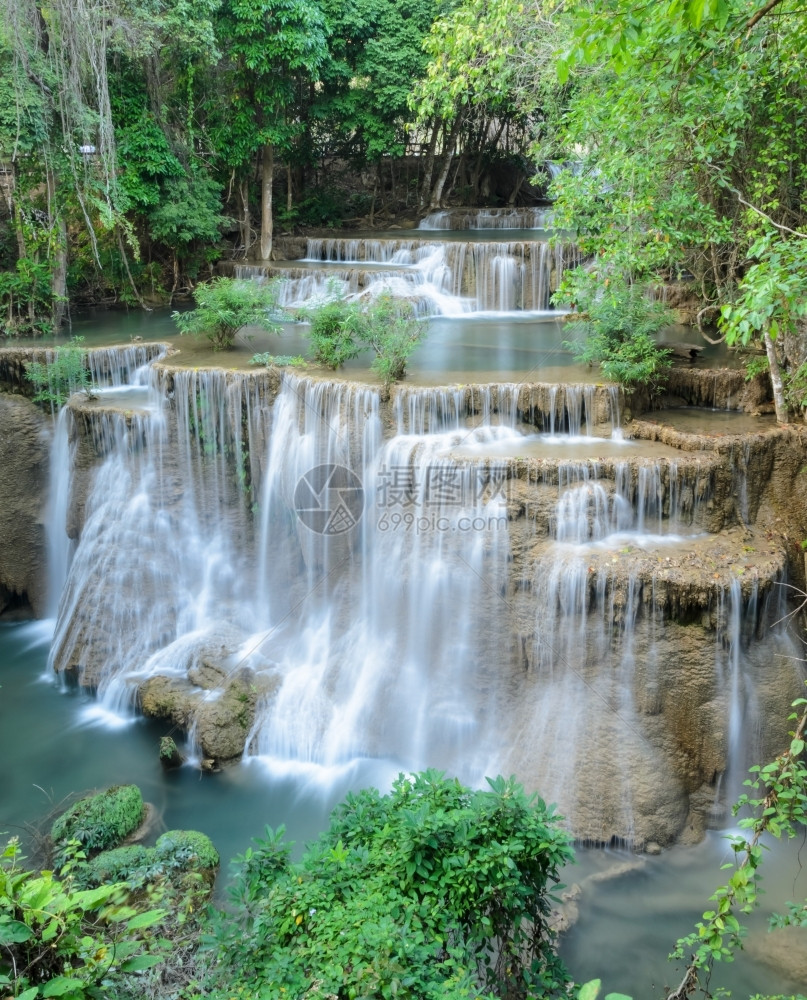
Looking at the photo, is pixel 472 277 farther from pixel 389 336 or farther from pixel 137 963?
pixel 137 963

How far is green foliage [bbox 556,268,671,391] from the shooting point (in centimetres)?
848

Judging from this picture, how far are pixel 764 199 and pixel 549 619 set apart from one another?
5100 millimetres

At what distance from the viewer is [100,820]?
263 inches

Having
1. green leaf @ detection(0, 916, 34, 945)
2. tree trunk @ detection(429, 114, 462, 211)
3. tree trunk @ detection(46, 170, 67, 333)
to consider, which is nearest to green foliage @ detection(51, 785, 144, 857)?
green leaf @ detection(0, 916, 34, 945)

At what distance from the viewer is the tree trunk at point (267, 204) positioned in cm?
1698

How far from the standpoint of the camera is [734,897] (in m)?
3.71

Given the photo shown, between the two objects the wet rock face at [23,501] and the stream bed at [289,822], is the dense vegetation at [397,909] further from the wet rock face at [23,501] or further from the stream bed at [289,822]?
the wet rock face at [23,501]

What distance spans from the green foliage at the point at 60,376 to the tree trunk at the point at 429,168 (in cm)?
1365

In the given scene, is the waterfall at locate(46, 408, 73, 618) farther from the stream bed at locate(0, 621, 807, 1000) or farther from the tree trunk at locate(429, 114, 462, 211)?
the tree trunk at locate(429, 114, 462, 211)

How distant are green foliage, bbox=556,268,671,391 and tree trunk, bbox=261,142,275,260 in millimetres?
10021

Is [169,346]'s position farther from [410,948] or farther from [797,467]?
[410,948]

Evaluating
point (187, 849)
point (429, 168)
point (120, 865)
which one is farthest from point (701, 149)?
point (429, 168)

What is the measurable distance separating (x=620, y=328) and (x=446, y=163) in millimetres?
13952

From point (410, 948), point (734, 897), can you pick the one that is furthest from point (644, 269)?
point (410, 948)
